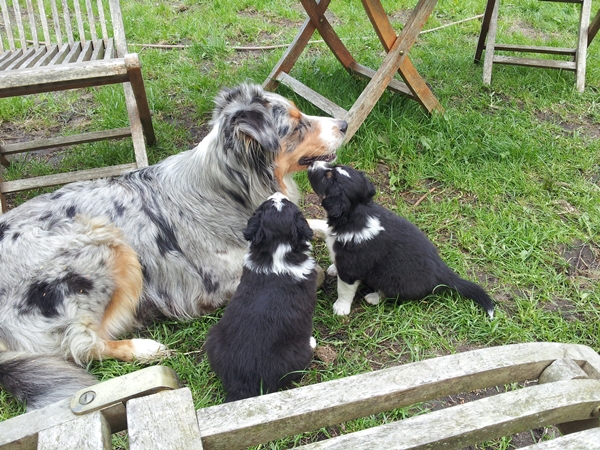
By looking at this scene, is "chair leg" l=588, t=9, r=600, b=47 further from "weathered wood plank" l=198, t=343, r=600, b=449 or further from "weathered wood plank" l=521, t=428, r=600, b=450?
"weathered wood plank" l=521, t=428, r=600, b=450

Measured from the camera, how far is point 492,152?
3.96 meters

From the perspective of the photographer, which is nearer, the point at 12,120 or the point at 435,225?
the point at 435,225

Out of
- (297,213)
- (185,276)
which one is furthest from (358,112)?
(185,276)

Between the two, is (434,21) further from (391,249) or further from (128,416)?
(128,416)

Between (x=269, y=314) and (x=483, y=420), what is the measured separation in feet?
3.49

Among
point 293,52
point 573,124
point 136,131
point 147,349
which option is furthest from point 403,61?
point 147,349

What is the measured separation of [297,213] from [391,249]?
616 millimetres

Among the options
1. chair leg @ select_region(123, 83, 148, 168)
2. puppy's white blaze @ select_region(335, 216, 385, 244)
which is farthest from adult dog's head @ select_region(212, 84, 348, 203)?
chair leg @ select_region(123, 83, 148, 168)

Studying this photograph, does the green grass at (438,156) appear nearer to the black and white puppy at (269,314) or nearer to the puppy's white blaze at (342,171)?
the black and white puppy at (269,314)

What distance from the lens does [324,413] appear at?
54.1 inches

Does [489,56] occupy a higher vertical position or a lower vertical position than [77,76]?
lower

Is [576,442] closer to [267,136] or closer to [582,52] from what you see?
[267,136]

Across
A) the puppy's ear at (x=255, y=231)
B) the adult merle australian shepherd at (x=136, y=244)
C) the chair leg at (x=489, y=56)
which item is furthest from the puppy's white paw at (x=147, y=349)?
the chair leg at (x=489, y=56)

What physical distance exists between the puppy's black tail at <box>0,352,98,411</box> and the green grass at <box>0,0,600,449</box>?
0.74ft
